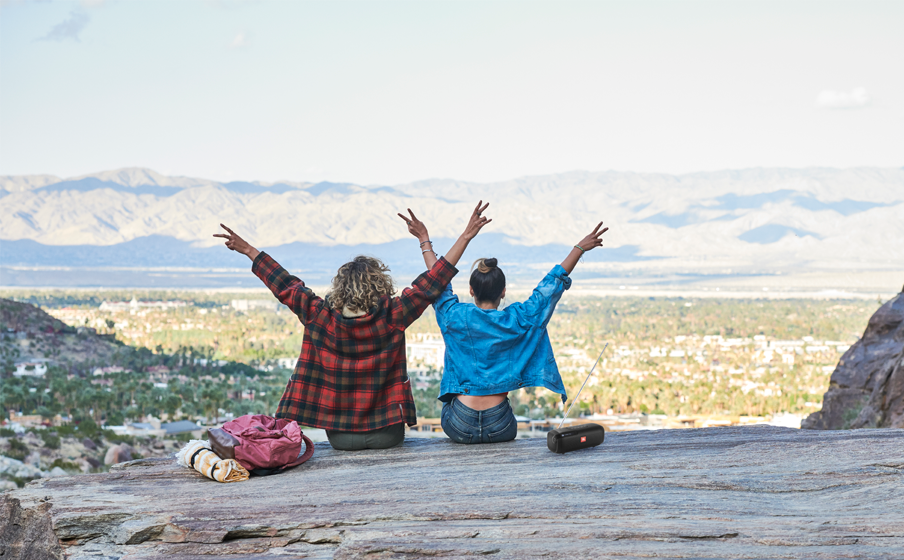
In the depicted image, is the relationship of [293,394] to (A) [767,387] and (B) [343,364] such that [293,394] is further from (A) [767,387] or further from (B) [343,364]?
(A) [767,387]

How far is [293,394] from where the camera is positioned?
Result: 7.46 meters

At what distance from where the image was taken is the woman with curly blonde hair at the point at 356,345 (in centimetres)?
719

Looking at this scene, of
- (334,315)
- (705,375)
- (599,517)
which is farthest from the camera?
(705,375)

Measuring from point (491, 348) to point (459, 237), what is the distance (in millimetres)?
981

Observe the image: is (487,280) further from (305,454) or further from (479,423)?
(305,454)

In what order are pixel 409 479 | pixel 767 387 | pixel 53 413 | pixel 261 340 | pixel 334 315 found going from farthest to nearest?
1. pixel 261 340
2. pixel 767 387
3. pixel 53 413
4. pixel 334 315
5. pixel 409 479

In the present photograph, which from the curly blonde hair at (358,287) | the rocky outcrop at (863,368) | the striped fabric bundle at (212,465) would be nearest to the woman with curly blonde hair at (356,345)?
the curly blonde hair at (358,287)

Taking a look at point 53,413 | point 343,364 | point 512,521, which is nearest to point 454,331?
point 343,364

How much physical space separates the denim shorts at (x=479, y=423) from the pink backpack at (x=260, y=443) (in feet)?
4.28

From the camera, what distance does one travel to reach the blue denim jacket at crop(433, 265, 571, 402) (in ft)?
24.3

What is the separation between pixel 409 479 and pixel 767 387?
68.1m

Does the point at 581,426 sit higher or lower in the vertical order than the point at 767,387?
higher

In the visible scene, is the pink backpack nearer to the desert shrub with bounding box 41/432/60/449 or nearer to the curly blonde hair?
the curly blonde hair

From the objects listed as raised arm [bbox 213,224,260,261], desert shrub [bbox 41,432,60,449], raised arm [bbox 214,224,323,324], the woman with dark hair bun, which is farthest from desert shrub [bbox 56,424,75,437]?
the woman with dark hair bun
